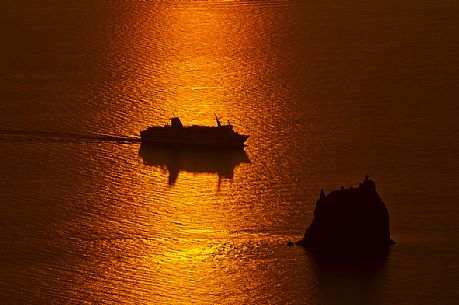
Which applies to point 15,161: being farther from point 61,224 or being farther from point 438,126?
point 438,126

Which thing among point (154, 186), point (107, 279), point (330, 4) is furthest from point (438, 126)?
point (330, 4)

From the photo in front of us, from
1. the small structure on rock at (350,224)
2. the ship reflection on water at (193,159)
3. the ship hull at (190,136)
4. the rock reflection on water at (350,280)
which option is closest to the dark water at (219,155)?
the rock reflection on water at (350,280)

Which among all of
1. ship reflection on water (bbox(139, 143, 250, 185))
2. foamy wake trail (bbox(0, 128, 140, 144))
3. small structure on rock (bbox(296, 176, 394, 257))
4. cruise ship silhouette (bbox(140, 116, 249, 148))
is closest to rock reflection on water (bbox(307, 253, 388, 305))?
small structure on rock (bbox(296, 176, 394, 257))

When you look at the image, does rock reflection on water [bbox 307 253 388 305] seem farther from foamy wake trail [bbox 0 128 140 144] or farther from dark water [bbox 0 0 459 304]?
foamy wake trail [bbox 0 128 140 144]

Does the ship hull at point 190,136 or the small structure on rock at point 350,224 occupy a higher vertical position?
the ship hull at point 190,136

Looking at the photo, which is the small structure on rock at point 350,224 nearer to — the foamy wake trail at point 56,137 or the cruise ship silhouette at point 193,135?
the cruise ship silhouette at point 193,135
